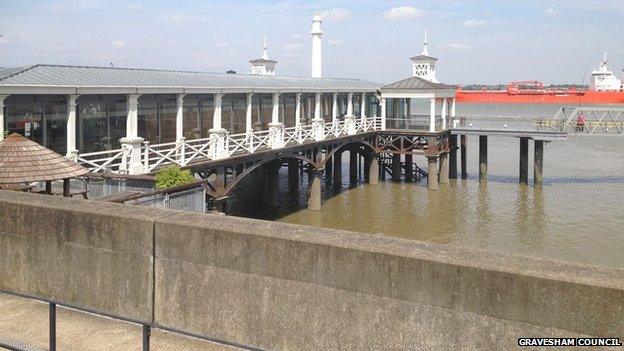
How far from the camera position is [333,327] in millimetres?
5035

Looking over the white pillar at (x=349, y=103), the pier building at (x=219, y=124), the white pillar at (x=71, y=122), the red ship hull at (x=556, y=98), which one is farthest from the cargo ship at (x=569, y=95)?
the white pillar at (x=71, y=122)

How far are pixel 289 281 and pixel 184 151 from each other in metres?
16.1

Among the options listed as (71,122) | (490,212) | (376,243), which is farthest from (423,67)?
(376,243)

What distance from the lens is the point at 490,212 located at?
106ft

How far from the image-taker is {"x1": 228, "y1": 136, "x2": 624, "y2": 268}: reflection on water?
26188mm

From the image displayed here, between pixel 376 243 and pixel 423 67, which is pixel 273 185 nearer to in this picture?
pixel 423 67

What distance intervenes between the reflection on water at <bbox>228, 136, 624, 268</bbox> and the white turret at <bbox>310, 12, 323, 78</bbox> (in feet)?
26.9

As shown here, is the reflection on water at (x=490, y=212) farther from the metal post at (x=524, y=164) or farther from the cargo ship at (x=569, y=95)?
the cargo ship at (x=569, y=95)

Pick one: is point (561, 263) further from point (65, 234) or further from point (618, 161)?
point (618, 161)

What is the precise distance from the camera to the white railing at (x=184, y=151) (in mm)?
18156

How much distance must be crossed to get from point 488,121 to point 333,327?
4275 cm

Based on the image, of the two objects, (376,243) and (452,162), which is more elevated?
(376,243)

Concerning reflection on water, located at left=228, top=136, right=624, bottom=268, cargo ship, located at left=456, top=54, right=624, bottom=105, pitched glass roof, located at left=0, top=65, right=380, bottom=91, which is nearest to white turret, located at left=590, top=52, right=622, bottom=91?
cargo ship, located at left=456, top=54, right=624, bottom=105

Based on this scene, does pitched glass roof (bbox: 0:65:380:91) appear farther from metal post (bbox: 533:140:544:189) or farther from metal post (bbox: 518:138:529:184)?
metal post (bbox: 533:140:544:189)
